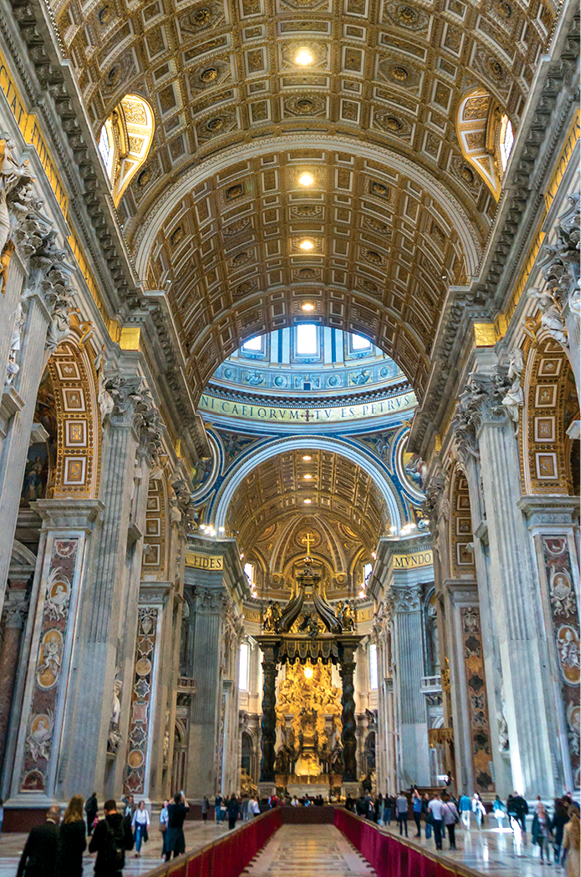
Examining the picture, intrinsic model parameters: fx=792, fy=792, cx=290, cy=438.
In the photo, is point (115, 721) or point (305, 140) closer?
point (115, 721)

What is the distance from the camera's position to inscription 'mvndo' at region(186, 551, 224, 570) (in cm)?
3350

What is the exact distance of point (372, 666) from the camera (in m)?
44.7

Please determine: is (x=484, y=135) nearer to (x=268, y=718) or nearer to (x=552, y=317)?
(x=552, y=317)

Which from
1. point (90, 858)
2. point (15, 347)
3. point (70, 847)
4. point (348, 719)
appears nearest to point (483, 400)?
point (15, 347)

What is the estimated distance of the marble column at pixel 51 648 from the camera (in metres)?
12.3

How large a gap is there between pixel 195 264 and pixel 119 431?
6.73m

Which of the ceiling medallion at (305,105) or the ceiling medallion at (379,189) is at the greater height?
the ceiling medallion at (305,105)

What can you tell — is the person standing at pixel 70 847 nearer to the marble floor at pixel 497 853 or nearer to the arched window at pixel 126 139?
the marble floor at pixel 497 853

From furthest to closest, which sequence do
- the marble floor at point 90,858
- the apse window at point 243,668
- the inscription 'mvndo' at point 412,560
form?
the apse window at point 243,668 → the inscription 'mvndo' at point 412,560 → the marble floor at point 90,858

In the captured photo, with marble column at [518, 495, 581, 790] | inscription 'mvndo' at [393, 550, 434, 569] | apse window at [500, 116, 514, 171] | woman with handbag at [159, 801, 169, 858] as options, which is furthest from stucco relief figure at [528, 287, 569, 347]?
inscription 'mvndo' at [393, 550, 434, 569]

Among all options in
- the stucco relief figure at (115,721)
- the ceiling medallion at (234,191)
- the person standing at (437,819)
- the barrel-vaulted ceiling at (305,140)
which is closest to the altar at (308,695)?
the barrel-vaulted ceiling at (305,140)

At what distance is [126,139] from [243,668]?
33950 millimetres

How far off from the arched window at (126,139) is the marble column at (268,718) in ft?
98.3

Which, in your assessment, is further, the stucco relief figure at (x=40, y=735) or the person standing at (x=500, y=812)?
the person standing at (x=500, y=812)
